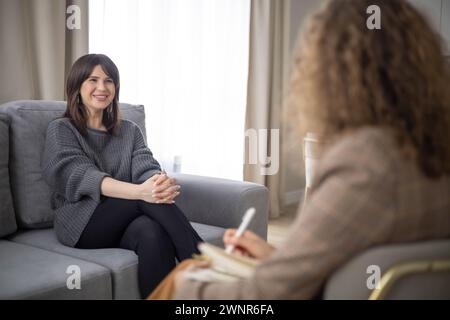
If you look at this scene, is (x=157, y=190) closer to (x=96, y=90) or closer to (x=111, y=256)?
(x=111, y=256)

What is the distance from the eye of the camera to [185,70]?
360 cm

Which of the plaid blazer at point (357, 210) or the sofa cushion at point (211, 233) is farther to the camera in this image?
the sofa cushion at point (211, 233)

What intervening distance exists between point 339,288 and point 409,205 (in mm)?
179

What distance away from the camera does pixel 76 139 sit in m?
2.20

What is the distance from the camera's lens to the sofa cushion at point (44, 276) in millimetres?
1600

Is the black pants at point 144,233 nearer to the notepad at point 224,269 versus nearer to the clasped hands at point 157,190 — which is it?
the clasped hands at point 157,190

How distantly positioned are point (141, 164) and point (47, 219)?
0.44 m

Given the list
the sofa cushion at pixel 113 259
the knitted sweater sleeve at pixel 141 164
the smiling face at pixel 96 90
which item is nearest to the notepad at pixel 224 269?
the sofa cushion at pixel 113 259

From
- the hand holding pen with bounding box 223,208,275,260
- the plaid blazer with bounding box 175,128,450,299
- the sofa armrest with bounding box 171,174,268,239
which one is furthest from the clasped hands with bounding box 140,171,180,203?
the plaid blazer with bounding box 175,128,450,299

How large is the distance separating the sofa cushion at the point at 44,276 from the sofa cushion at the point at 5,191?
138 millimetres

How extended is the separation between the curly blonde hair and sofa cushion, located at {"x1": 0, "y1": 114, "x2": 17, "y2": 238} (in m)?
1.47

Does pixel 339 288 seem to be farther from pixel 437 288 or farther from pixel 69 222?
pixel 69 222
